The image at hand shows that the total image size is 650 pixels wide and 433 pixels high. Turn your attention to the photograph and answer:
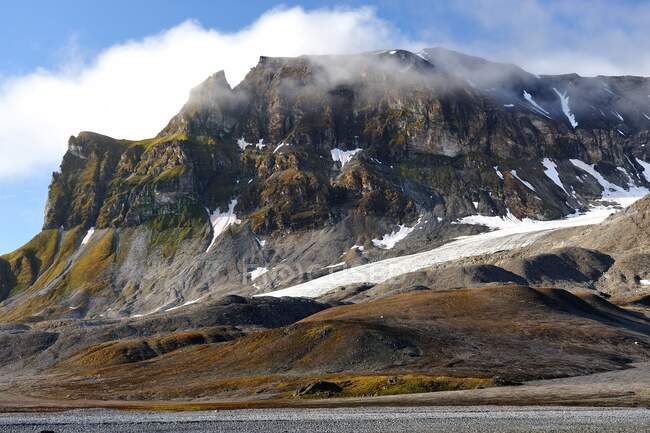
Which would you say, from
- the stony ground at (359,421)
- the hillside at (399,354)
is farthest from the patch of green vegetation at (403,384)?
the stony ground at (359,421)

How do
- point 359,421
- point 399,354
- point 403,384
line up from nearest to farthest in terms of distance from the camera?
1. point 359,421
2. point 403,384
3. point 399,354

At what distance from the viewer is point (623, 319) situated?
168m

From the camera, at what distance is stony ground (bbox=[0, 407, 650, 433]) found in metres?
55.9

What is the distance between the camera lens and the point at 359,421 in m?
63.4

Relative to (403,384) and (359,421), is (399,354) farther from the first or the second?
(359,421)

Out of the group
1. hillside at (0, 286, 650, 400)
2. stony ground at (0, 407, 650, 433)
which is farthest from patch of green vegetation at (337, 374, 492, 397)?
stony ground at (0, 407, 650, 433)

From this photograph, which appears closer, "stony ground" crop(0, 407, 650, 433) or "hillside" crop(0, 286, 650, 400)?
"stony ground" crop(0, 407, 650, 433)

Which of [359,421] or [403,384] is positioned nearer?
[359,421]

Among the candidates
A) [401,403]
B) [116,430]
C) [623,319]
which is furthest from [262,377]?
[623,319]

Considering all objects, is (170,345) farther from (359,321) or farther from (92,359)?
(359,321)

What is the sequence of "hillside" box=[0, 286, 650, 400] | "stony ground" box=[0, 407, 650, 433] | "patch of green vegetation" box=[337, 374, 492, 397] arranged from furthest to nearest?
"hillside" box=[0, 286, 650, 400] < "patch of green vegetation" box=[337, 374, 492, 397] < "stony ground" box=[0, 407, 650, 433]

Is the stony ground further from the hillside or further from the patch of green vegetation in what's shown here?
the hillside

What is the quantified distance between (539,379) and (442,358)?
63.2 ft

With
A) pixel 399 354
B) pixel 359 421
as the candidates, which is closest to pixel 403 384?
pixel 399 354
